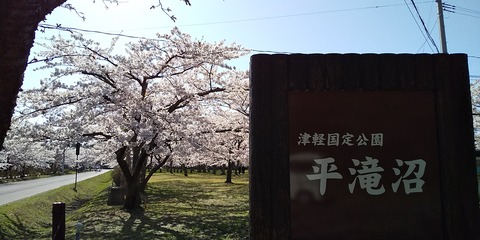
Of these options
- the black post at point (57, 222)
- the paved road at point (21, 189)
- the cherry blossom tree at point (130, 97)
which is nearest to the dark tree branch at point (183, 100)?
the cherry blossom tree at point (130, 97)

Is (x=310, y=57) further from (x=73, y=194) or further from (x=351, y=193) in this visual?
(x=73, y=194)

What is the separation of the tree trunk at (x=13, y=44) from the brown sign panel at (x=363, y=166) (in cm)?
184

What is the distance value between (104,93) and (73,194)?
523 inches

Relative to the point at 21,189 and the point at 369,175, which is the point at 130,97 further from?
the point at 21,189

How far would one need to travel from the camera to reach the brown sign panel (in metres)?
2.66

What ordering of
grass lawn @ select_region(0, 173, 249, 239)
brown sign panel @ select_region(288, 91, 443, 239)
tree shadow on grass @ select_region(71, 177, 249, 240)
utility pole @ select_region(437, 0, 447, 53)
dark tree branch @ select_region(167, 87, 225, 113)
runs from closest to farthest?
1. brown sign panel @ select_region(288, 91, 443, 239)
2. tree shadow on grass @ select_region(71, 177, 249, 240)
3. grass lawn @ select_region(0, 173, 249, 239)
4. utility pole @ select_region(437, 0, 447, 53)
5. dark tree branch @ select_region(167, 87, 225, 113)

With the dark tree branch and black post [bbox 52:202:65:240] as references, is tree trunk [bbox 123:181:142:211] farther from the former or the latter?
black post [bbox 52:202:65:240]

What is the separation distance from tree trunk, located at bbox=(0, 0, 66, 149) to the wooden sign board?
1.54 meters

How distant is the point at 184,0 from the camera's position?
157 inches

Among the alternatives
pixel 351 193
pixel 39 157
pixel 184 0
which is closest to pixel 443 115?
pixel 351 193

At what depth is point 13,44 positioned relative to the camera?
2.47 metres

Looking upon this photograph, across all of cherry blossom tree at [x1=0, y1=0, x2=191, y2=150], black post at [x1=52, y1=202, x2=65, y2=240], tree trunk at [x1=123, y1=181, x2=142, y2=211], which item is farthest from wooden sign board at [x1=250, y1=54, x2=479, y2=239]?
tree trunk at [x1=123, y1=181, x2=142, y2=211]

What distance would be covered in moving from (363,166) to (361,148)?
128mm

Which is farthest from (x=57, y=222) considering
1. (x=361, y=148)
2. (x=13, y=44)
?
(x=361, y=148)
